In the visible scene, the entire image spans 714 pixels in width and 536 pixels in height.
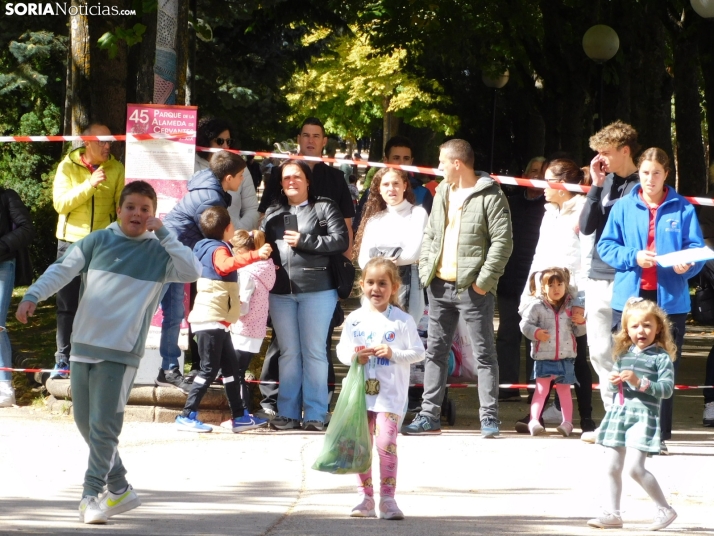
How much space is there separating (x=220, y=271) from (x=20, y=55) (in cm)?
1460

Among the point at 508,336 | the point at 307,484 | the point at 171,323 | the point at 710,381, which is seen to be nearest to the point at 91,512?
the point at 307,484

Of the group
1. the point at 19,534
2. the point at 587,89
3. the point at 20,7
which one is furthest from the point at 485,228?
the point at 587,89

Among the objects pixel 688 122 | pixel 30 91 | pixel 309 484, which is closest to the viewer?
pixel 309 484

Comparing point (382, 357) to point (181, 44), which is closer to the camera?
point (382, 357)

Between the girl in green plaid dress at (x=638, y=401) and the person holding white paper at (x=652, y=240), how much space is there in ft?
4.81

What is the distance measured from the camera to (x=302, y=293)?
8.84 meters

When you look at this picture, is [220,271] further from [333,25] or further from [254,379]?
[333,25]

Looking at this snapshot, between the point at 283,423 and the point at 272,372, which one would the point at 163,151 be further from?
the point at 283,423

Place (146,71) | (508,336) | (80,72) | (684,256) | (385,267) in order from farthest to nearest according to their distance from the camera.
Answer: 1. (80,72)
2. (146,71)
3. (508,336)
4. (684,256)
5. (385,267)

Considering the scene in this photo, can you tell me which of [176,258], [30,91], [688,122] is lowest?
[176,258]

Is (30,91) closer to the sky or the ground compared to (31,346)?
closer to the sky

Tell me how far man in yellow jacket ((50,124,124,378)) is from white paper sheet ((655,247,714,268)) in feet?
13.9

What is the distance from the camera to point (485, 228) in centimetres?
856

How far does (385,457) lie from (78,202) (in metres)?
4.16
